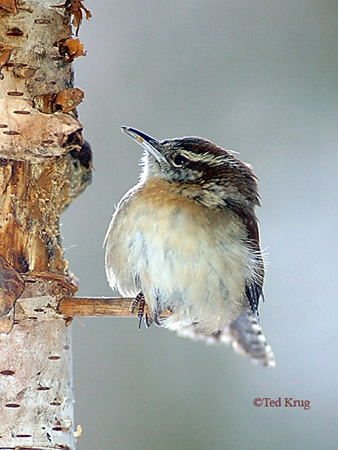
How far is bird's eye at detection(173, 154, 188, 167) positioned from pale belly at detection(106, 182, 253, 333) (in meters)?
0.29

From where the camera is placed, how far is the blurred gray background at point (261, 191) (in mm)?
5395

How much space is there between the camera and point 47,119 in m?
2.43

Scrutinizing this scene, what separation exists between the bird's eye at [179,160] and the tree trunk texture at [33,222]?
655 mm

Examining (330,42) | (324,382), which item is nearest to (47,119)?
(324,382)

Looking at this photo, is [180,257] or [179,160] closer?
[180,257]

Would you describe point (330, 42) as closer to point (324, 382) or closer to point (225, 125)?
point (225, 125)

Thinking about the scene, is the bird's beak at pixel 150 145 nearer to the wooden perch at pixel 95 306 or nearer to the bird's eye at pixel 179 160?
the bird's eye at pixel 179 160

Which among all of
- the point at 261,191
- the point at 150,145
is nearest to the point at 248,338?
the point at 150,145

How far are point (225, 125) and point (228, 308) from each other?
11.5 feet

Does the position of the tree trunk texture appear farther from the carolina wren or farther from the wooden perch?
the carolina wren

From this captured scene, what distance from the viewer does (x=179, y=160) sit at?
3096mm

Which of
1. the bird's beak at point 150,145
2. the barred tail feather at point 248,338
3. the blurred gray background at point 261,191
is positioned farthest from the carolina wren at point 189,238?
the blurred gray background at point 261,191

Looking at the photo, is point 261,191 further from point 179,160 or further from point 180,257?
point 180,257

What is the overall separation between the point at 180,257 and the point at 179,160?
594 millimetres
